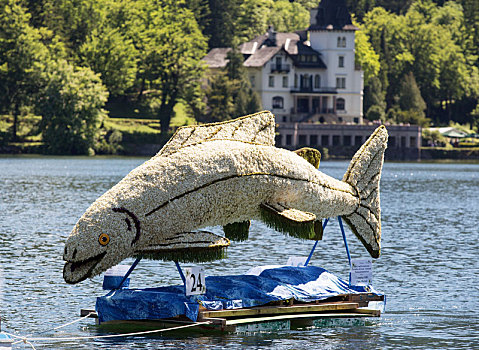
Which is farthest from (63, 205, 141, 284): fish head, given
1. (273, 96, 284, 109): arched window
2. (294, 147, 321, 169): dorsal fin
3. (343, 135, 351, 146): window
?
(273, 96, 284, 109): arched window

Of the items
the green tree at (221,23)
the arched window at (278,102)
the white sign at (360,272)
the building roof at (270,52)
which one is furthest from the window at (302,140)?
the white sign at (360,272)

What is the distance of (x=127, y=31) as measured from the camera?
154250mm

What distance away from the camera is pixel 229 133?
950 inches

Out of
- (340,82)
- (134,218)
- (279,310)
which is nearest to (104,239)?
(134,218)

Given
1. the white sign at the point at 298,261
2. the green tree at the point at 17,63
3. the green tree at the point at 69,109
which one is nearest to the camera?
the white sign at the point at 298,261

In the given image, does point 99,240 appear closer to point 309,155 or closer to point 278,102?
point 309,155

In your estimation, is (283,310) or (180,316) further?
(283,310)

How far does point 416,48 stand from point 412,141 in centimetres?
3144

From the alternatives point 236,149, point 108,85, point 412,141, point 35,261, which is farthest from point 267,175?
point 412,141

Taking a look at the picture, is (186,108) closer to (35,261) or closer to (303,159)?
(35,261)

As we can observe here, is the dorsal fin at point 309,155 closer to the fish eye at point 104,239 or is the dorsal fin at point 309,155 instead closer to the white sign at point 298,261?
the white sign at point 298,261

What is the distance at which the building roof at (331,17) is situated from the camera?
528 ft

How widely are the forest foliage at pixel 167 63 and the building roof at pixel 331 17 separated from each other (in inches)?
346

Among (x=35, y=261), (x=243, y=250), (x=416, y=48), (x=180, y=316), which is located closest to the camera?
(x=180, y=316)
